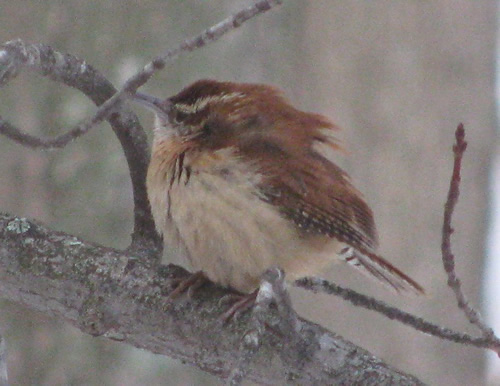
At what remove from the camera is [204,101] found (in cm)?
341

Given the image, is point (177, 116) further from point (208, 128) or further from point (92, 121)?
point (92, 121)

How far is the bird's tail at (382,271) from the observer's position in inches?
140

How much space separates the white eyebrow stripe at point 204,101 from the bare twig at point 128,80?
25.6 inches

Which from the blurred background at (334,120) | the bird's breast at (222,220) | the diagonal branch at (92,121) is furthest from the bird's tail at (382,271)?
the blurred background at (334,120)

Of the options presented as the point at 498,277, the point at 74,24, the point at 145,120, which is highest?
the point at 74,24

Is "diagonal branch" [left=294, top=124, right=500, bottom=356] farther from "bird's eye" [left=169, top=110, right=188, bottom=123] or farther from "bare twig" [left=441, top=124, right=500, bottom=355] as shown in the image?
"bird's eye" [left=169, top=110, right=188, bottom=123]

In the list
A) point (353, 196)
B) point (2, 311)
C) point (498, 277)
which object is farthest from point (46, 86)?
point (498, 277)

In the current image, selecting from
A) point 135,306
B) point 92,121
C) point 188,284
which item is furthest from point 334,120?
point 92,121

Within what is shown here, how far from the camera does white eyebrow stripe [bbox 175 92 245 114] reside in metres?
3.38

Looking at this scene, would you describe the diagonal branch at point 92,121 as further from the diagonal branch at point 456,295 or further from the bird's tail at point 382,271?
the bird's tail at point 382,271

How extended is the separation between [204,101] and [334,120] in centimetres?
346

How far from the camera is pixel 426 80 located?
6.65 metres

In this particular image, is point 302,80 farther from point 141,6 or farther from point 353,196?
point 353,196

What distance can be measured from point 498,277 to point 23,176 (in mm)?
3945
